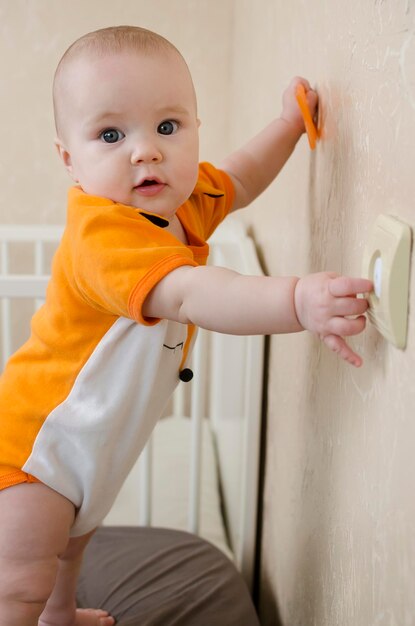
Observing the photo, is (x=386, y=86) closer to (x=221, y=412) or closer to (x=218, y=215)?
(x=218, y=215)

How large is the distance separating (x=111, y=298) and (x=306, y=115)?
0.32 meters

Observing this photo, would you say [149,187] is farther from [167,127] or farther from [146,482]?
[146,482]

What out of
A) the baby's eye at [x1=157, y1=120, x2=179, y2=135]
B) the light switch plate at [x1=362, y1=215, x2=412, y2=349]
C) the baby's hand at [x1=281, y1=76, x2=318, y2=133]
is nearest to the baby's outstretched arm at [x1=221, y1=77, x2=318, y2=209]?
the baby's hand at [x1=281, y1=76, x2=318, y2=133]

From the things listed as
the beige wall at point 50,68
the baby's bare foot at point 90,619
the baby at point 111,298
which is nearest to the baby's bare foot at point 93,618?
the baby's bare foot at point 90,619

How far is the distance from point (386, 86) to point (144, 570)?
0.89 m

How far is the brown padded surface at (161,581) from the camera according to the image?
43.6 inches

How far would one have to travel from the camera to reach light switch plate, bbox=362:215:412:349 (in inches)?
20.4

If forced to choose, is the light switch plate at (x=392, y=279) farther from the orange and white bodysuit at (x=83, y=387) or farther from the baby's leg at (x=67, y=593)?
the baby's leg at (x=67, y=593)

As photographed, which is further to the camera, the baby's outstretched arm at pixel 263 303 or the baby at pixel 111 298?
the baby at pixel 111 298

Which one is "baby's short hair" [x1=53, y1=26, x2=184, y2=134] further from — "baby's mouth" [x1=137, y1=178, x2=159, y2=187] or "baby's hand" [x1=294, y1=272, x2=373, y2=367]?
"baby's hand" [x1=294, y1=272, x2=373, y2=367]

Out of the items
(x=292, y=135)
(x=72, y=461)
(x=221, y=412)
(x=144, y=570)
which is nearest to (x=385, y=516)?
(x=72, y=461)

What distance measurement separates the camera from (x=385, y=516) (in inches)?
23.1

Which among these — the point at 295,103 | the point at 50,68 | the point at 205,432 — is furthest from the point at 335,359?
the point at 50,68

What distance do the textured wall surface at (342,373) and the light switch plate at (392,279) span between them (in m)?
0.01
